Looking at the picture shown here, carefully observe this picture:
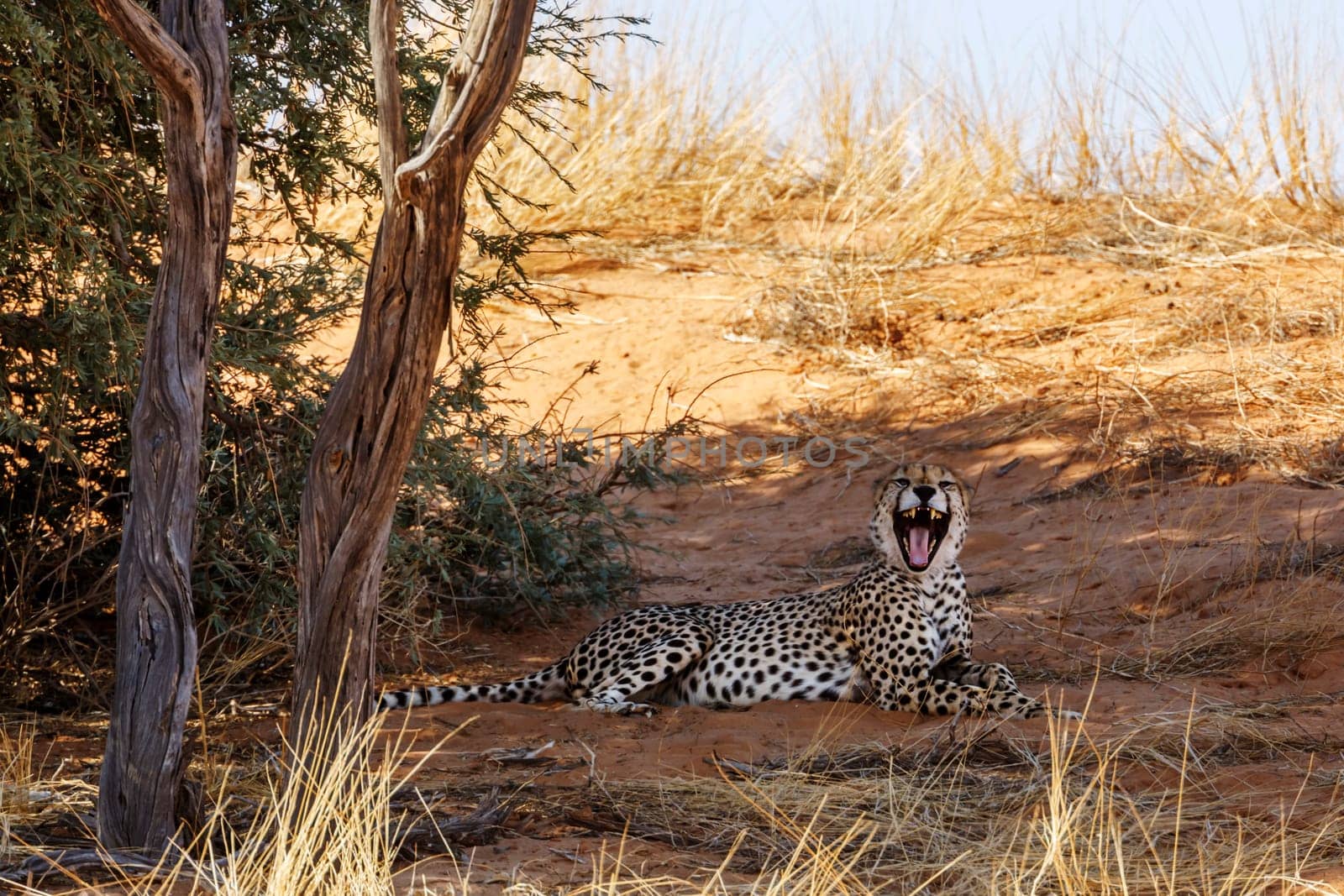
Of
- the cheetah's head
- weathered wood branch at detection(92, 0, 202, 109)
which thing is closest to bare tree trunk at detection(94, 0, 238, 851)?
weathered wood branch at detection(92, 0, 202, 109)

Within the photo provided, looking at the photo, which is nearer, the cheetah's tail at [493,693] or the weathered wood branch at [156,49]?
the weathered wood branch at [156,49]

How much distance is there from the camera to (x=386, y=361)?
3.14 meters

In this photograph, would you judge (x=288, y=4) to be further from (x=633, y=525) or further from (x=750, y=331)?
(x=750, y=331)

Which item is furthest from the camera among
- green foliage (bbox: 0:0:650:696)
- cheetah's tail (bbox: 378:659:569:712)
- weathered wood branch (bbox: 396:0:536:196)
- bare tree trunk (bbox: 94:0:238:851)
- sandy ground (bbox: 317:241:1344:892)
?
cheetah's tail (bbox: 378:659:569:712)

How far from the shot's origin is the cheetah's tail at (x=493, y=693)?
201 inches

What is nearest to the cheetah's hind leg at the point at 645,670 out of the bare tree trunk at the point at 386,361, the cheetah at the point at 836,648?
the cheetah at the point at 836,648

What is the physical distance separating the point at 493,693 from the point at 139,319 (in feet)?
6.06

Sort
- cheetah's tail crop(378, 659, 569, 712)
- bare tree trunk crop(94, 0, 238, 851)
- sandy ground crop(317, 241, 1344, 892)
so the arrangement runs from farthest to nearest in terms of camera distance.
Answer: cheetah's tail crop(378, 659, 569, 712), sandy ground crop(317, 241, 1344, 892), bare tree trunk crop(94, 0, 238, 851)

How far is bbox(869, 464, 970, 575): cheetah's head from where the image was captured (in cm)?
525

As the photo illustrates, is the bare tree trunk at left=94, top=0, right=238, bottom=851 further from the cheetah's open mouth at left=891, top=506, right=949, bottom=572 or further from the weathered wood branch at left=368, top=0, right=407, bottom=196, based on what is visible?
the cheetah's open mouth at left=891, top=506, right=949, bottom=572

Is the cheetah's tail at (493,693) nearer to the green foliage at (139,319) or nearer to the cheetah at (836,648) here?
the cheetah at (836,648)

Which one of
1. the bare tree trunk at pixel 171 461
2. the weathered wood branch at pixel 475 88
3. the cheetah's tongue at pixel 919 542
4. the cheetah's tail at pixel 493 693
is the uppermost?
the weathered wood branch at pixel 475 88

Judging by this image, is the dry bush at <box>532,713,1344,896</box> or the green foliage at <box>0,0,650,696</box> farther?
the green foliage at <box>0,0,650,696</box>

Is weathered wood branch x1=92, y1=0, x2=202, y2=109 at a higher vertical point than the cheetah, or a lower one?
higher
